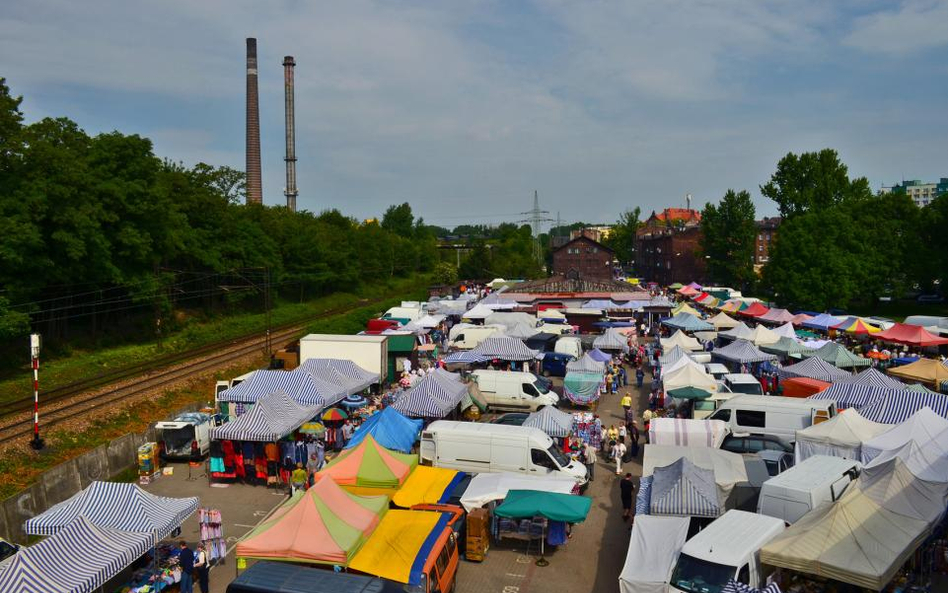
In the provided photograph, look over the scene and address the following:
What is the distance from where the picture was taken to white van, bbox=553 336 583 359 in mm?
30500

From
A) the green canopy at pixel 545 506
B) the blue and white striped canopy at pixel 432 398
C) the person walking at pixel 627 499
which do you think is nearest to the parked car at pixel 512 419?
the blue and white striped canopy at pixel 432 398

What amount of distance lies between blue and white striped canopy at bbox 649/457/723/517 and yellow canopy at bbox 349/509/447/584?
4.02 metres

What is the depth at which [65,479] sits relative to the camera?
Answer: 51.9 feet

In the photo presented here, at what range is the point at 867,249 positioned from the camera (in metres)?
54.2

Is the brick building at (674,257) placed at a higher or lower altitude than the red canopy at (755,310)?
higher

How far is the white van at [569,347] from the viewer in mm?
30500

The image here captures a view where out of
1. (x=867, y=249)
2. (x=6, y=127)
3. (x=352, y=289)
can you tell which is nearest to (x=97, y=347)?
(x=6, y=127)

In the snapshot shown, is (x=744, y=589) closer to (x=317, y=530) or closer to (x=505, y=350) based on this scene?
(x=317, y=530)

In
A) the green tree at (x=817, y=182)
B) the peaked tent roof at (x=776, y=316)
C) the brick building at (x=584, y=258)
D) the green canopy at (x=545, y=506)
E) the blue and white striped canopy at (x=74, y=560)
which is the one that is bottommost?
the green canopy at (x=545, y=506)

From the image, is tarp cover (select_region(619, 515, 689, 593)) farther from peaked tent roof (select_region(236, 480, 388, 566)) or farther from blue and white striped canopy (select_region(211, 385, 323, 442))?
blue and white striped canopy (select_region(211, 385, 323, 442))

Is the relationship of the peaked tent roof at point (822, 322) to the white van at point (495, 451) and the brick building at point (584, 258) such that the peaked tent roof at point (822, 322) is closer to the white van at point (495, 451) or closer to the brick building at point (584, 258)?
the white van at point (495, 451)

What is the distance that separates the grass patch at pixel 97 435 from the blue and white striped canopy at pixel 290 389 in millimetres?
2614

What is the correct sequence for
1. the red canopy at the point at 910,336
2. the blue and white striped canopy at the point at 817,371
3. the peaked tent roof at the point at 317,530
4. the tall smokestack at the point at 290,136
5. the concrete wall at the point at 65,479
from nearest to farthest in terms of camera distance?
the peaked tent roof at the point at 317,530, the concrete wall at the point at 65,479, the blue and white striped canopy at the point at 817,371, the red canopy at the point at 910,336, the tall smokestack at the point at 290,136

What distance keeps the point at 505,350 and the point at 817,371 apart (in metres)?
11.5
